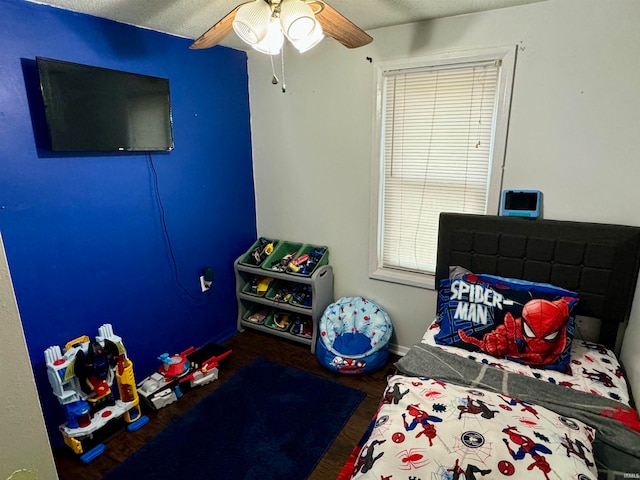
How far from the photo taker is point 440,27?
214 cm

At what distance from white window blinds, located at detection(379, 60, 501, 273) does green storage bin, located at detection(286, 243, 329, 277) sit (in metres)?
0.47

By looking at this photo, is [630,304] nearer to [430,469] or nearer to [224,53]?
[430,469]

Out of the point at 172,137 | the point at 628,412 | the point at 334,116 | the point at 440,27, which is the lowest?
the point at 628,412

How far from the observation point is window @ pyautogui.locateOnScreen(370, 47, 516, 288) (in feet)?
7.02

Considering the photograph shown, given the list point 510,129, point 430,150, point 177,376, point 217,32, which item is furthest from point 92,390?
point 510,129

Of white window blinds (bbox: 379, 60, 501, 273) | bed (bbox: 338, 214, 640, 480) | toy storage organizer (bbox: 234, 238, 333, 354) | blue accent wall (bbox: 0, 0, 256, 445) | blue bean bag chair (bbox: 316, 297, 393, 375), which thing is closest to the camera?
bed (bbox: 338, 214, 640, 480)

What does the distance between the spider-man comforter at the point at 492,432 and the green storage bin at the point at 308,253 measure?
1244 millimetres

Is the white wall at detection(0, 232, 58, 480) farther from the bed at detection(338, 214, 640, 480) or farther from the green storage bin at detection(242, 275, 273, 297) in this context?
the green storage bin at detection(242, 275, 273, 297)

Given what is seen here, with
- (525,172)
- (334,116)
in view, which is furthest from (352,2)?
→ (525,172)

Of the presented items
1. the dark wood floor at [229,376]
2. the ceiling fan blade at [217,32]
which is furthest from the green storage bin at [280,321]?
the ceiling fan blade at [217,32]

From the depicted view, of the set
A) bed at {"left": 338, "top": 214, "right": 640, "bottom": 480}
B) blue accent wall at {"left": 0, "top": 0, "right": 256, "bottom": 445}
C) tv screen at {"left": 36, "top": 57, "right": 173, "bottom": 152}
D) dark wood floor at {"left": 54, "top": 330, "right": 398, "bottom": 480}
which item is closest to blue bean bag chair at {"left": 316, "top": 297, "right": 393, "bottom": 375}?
dark wood floor at {"left": 54, "top": 330, "right": 398, "bottom": 480}

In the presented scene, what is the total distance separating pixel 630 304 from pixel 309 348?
200 cm

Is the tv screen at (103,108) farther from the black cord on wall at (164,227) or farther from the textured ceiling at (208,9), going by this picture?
the textured ceiling at (208,9)

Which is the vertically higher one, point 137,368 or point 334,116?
point 334,116
